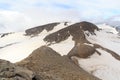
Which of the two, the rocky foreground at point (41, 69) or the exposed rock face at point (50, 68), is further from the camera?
the exposed rock face at point (50, 68)

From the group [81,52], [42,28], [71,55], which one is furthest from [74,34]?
[42,28]

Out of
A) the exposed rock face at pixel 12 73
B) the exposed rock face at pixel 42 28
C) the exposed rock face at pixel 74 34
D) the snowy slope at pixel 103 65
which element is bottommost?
the exposed rock face at pixel 42 28

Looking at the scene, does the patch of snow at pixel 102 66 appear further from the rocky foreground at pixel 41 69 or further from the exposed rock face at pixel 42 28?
the exposed rock face at pixel 42 28

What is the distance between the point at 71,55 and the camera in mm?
71688

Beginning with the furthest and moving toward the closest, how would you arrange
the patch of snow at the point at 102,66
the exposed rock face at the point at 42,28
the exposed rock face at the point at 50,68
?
the exposed rock face at the point at 42,28 → the patch of snow at the point at 102,66 → the exposed rock face at the point at 50,68

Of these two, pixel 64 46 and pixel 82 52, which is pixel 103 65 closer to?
pixel 82 52

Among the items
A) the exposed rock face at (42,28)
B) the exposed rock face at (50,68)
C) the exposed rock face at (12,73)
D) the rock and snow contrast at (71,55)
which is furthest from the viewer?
the exposed rock face at (42,28)

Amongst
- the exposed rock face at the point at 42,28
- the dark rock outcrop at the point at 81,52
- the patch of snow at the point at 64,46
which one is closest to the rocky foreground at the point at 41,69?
the dark rock outcrop at the point at 81,52

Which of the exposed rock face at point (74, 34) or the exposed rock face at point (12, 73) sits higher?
the exposed rock face at point (12, 73)

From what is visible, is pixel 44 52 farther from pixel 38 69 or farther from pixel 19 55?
pixel 19 55

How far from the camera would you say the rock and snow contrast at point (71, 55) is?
127ft

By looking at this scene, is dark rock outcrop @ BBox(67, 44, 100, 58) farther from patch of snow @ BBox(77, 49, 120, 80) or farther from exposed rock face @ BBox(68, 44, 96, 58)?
patch of snow @ BBox(77, 49, 120, 80)

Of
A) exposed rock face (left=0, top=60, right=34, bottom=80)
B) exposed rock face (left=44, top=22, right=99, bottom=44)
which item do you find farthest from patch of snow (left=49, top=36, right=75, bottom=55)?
exposed rock face (left=0, top=60, right=34, bottom=80)

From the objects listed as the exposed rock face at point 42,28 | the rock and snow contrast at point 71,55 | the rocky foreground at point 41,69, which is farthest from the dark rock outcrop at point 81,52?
the exposed rock face at point 42,28
